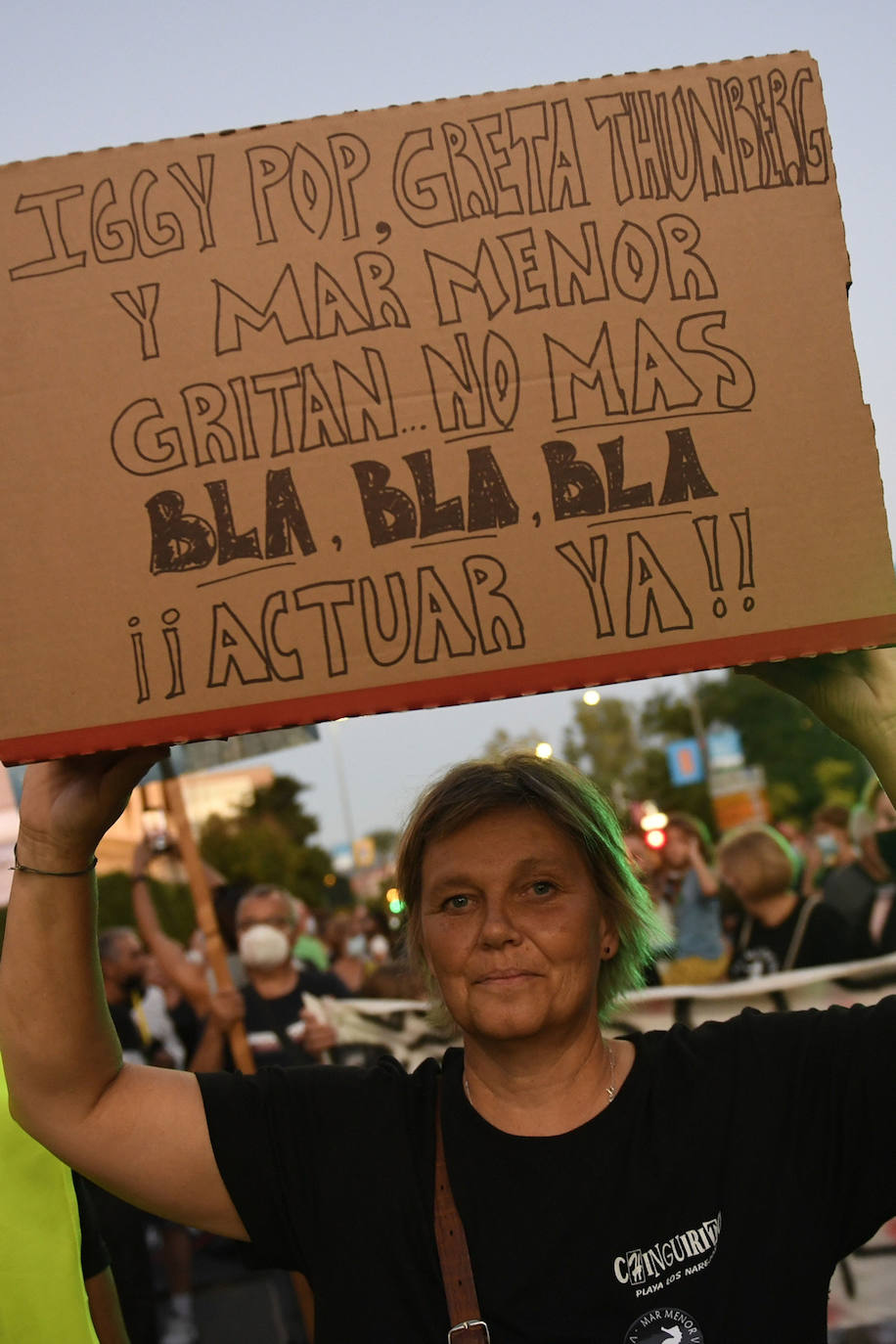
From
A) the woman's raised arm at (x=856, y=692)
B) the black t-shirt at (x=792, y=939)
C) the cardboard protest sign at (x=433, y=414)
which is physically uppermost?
the cardboard protest sign at (x=433, y=414)

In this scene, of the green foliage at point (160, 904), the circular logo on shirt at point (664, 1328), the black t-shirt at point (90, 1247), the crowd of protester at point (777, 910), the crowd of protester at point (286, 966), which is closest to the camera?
the circular logo on shirt at point (664, 1328)

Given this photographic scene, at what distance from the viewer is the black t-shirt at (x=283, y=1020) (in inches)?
223

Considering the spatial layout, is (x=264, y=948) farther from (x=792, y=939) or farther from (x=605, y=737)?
(x=605, y=737)

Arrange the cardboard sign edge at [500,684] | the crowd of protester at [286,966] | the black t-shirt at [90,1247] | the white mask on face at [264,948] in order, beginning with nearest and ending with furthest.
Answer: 1. the cardboard sign edge at [500,684]
2. the black t-shirt at [90,1247]
3. the crowd of protester at [286,966]
4. the white mask on face at [264,948]

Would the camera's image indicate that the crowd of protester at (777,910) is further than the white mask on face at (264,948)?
No

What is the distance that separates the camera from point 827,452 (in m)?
1.62

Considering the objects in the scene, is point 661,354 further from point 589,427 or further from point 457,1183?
point 457,1183

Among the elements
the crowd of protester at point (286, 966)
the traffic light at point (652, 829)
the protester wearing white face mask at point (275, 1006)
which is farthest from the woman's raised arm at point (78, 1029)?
the traffic light at point (652, 829)

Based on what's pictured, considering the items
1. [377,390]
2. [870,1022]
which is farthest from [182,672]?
[870,1022]

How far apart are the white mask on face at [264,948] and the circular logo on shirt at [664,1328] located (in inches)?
167

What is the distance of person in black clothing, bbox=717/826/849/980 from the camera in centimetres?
530

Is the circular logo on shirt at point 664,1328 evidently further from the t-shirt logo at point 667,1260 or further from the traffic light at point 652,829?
the traffic light at point 652,829

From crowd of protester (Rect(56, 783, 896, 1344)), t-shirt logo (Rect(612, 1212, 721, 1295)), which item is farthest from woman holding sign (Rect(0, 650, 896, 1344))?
crowd of protester (Rect(56, 783, 896, 1344))

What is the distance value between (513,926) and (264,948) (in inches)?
160
